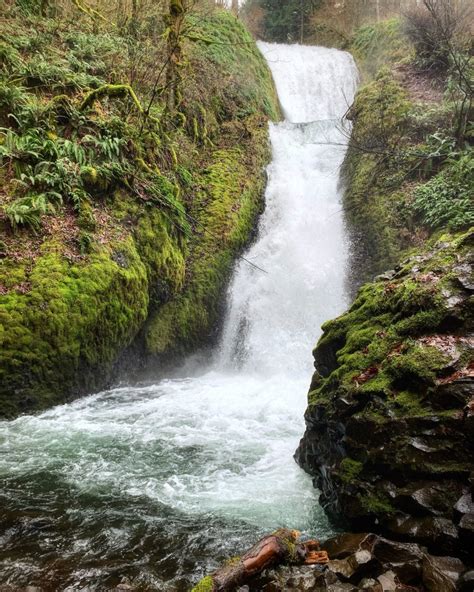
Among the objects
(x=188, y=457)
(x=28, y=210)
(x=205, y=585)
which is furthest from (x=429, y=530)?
(x=28, y=210)

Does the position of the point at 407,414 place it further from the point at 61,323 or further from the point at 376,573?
the point at 61,323

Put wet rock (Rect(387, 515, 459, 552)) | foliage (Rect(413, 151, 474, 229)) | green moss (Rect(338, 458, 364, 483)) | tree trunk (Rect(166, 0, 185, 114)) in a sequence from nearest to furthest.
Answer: wet rock (Rect(387, 515, 459, 552)) → green moss (Rect(338, 458, 364, 483)) → foliage (Rect(413, 151, 474, 229)) → tree trunk (Rect(166, 0, 185, 114))

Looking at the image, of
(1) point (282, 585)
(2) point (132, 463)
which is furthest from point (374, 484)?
(2) point (132, 463)

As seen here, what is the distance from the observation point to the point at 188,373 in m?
9.91

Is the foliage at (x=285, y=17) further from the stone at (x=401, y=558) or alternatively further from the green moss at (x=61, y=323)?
the stone at (x=401, y=558)

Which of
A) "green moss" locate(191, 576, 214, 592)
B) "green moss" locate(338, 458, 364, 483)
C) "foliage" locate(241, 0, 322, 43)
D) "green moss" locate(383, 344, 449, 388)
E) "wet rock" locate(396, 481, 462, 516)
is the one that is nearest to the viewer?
"green moss" locate(191, 576, 214, 592)

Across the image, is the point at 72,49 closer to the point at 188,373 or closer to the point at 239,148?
the point at 239,148

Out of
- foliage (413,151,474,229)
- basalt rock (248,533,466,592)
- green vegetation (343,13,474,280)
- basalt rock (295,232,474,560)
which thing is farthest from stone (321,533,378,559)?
foliage (413,151,474,229)

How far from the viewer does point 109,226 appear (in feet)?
27.4

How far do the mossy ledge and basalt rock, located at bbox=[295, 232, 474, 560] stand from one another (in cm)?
430

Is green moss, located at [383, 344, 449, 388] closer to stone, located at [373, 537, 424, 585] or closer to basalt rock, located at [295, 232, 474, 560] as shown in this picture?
basalt rock, located at [295, 232, 474, 560]

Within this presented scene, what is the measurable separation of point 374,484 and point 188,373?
657cm

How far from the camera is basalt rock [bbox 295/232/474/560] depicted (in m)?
3.39

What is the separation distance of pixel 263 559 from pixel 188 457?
8.43 feet
